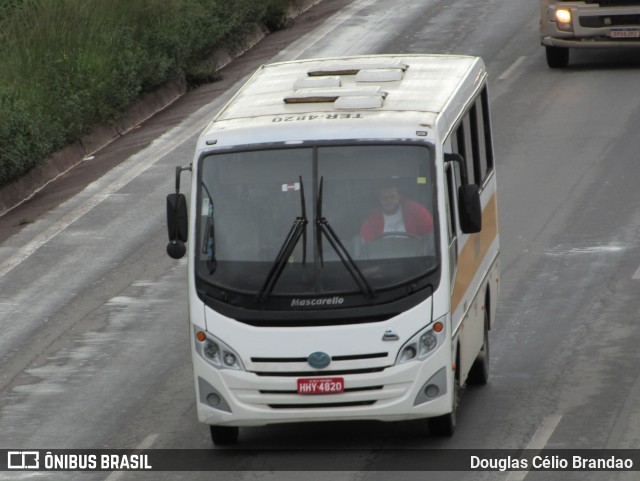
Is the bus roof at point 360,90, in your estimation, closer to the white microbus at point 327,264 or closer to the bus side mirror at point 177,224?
the white microbus at point 327,264

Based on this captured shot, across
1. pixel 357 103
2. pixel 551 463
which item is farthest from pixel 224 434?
pixel 357 103

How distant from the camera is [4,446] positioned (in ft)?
43.9

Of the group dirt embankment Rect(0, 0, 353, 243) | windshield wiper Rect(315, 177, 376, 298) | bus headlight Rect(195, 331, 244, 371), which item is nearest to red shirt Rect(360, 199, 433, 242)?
windshield wiper Rect(315, 177, 376, 298)

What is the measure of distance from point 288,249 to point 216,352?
93 cm

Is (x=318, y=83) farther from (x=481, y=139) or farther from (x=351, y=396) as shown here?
(x=351, y=396)

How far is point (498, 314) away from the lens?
16781 millimetres

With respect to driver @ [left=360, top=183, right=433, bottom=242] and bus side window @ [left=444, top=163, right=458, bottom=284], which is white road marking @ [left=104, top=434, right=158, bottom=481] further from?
bus side window @ [left=444, top=163, right=458, bottom=284]

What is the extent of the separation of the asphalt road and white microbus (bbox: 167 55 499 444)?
0.61 meters

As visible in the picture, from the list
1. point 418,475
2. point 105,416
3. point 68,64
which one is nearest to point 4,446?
point 105,416

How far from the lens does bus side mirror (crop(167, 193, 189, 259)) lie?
41.1 feet

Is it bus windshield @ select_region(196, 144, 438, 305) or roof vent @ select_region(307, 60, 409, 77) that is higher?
roof vent @ select_region(307, 60, 409, 77)

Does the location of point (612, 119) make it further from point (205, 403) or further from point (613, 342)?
point (205, 403)

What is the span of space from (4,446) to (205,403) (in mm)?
2052

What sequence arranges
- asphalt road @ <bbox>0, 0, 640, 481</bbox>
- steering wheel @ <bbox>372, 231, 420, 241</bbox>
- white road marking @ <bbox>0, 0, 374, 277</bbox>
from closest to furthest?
steering wheel @ <bbox>372, 231, 420, 241</bbox> < asphalt road @ <bbox>0, 0, 640, 481</bbox> < white road marking @ <bbox>0, 0, 374, 277</bbox>
